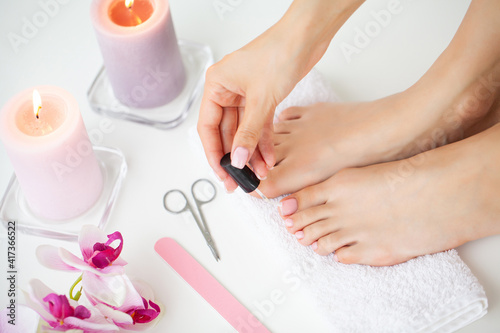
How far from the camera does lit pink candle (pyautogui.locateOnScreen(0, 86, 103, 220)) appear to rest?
2.67 feet

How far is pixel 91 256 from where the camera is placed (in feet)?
2.64

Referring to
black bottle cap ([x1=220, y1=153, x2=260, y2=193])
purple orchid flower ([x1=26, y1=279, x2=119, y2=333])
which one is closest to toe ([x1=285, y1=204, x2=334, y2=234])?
black bottle cap ([x1=220, y1=153, x2=260, y2=193])

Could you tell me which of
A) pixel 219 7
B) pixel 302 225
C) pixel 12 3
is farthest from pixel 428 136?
pixel 12 3

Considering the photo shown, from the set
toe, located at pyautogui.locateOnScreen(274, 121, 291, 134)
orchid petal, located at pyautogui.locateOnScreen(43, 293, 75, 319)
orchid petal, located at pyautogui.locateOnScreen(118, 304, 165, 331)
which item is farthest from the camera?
toe, located at pyautogui.locateOnScreen(274, 121, 291, 134)

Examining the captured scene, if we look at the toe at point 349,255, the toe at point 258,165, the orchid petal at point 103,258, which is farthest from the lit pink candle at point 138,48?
the toe at point 349,255

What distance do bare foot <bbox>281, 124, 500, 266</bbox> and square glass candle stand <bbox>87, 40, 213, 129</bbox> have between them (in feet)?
1.02

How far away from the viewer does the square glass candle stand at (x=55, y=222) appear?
94 centimetres

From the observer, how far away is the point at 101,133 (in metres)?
1.08

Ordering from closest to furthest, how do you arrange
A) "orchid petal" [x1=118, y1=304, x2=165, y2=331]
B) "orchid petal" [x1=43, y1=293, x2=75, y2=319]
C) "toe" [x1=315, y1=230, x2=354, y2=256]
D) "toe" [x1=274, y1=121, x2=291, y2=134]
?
"orchid petal" [x1=43, y1=293, x2=75, y2=319], "orchid petal" [x1=118, y1=304, x2=165, y2=331], "toe" [x1=315, y1=230, x2=354, y2=256], "toe" [x1=274, y1=121, x2=291, y2=134]

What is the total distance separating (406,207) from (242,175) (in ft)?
0.97

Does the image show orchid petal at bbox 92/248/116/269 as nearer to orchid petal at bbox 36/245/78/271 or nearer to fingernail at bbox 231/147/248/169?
orchid petal at bbox 36/245/78/271

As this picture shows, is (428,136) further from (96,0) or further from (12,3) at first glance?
(12,3)

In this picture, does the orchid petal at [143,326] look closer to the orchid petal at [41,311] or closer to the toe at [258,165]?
the orchid petal at [41,311]

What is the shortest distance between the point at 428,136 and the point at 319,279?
0.34 metres
